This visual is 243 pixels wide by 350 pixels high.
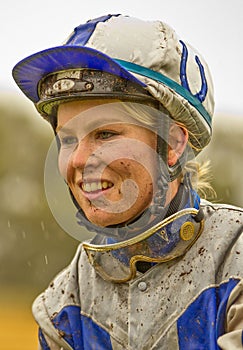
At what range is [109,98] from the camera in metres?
2.74

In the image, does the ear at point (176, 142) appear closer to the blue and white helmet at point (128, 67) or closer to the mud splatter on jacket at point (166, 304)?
the blue and white helmet at point (128, 67)

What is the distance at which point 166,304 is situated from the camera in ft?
9.22

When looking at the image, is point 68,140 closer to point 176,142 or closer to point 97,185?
point 97,185

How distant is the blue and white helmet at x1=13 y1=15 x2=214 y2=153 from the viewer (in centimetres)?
272

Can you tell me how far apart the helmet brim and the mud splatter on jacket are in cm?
66

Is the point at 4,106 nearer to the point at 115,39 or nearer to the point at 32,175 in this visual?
the point at 32,175

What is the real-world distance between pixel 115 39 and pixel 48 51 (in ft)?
0.82

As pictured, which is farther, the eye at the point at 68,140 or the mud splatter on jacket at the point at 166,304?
the eye at the point at 68,140

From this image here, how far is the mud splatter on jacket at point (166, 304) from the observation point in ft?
8.77

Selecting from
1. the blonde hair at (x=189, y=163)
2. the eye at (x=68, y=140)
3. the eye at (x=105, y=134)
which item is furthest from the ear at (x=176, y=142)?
the eye at (x=68, y=140)

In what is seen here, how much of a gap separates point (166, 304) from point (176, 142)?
0.62m

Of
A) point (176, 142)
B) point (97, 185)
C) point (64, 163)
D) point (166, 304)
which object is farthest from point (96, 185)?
point (166, 304)

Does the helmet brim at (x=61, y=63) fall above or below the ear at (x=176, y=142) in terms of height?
above

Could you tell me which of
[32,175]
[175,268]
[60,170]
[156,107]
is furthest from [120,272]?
[32,175]
